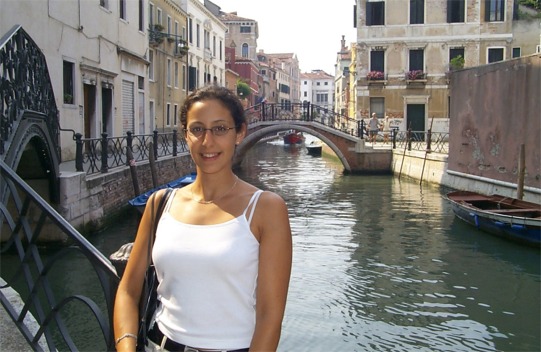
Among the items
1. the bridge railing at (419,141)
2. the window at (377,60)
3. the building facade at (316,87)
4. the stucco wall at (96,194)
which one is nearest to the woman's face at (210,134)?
the stucco wall at (96,194)

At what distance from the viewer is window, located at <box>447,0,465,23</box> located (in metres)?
26.9

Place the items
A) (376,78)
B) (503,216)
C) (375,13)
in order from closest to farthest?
1. (503,216)
2. (376,78)
3. (375,13)

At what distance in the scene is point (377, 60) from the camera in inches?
1082

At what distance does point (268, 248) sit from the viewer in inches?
65.2

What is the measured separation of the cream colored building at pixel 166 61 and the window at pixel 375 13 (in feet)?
27.7

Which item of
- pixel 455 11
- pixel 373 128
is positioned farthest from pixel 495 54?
pixel 373 128

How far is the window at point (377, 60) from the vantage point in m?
27.4

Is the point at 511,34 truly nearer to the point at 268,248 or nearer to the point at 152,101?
the point at 152,101

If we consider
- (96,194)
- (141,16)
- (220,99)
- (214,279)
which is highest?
(141,16)

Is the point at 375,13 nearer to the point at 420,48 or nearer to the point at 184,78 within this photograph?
the point at 420,48

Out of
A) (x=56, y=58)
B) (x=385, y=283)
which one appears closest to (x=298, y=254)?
(x=385, y=283)

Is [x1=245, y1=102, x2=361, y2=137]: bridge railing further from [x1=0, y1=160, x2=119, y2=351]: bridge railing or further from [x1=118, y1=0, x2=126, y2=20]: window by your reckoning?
[x1=0, y1=160, x2=119, y2=351]: bridge railing

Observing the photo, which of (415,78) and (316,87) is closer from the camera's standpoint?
(415,78)

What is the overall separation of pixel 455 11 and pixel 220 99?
27.5 metres
